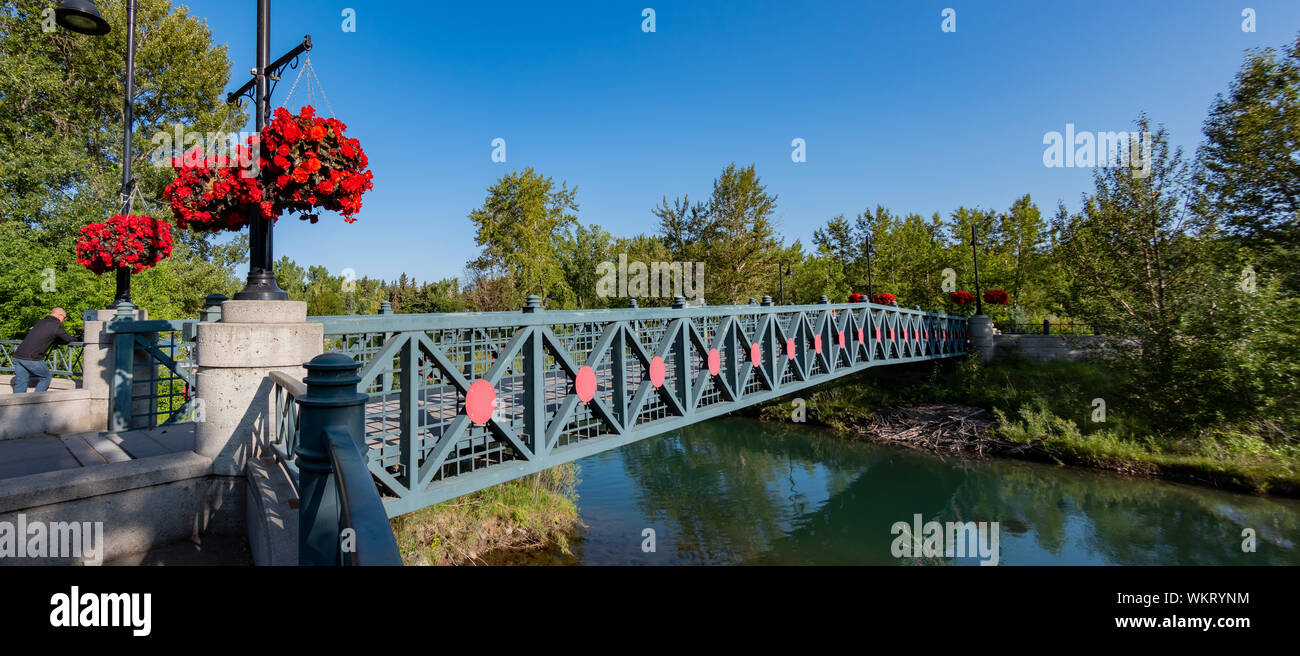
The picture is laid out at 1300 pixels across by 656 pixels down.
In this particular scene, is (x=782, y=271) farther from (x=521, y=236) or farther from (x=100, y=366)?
(x=100, y=366)

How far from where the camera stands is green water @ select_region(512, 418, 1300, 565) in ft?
35.8

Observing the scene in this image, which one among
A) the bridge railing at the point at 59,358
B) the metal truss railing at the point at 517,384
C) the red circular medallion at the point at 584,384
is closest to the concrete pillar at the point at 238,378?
the metal truss railing at the point at 517,384

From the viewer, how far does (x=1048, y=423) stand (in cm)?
1784

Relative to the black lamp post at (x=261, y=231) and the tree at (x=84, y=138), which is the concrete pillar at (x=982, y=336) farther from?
the tree at (x=84, y=138)

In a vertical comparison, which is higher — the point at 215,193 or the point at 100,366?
the point at 215,193

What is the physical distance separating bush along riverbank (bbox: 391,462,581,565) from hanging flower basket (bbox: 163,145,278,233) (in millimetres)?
5258

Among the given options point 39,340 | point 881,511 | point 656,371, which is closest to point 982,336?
point 881,511

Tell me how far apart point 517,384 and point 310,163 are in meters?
4.19

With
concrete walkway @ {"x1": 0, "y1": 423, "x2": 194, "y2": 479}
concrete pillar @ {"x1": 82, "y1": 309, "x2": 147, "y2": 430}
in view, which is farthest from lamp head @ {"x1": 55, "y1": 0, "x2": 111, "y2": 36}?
concrete walkway @ {"x1": 0, "y1": 423, "x2": 194, "y2": 479}

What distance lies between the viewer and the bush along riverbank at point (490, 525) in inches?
350

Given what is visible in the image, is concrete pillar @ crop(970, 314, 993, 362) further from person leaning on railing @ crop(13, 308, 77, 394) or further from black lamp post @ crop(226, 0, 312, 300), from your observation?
person leaning on railing @ crop(13, 308, 77, 394)

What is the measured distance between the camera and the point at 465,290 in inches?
1609

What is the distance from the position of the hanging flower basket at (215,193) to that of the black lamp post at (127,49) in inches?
116
